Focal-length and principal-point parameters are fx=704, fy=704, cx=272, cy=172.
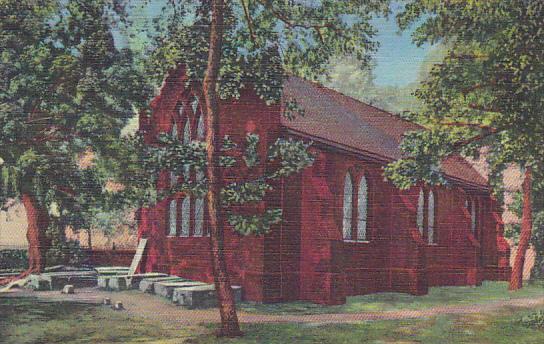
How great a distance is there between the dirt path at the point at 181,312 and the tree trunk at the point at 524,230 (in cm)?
31

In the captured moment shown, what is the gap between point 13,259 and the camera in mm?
8797

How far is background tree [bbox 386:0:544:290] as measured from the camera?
28.8 feet

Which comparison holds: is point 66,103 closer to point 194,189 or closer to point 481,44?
point 194,189

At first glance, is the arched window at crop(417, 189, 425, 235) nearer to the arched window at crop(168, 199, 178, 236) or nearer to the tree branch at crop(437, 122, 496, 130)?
the tree branch at crop(437, 122, 496, 130)

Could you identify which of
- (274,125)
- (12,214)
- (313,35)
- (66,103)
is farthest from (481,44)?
(12,214)

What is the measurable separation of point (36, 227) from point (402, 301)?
4808 millimetres

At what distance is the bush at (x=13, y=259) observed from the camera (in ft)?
28.7

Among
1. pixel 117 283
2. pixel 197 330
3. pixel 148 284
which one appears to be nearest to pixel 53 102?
pixel 117 283

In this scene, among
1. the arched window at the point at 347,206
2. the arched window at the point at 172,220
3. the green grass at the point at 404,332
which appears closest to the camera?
the green grass at the point at 404,332

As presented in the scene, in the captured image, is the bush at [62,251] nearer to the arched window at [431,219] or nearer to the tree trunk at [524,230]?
the arched window at [431,219]

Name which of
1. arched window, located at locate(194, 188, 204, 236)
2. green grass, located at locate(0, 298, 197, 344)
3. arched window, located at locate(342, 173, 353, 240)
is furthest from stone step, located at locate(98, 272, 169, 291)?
arched window, located at locate(342, 173, 353, 240)

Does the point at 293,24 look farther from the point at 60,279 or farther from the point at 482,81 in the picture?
the point at 60,279

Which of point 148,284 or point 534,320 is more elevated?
point 148,284

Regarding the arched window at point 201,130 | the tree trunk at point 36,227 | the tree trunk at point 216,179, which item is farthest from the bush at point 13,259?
the arched window at point 201,130
